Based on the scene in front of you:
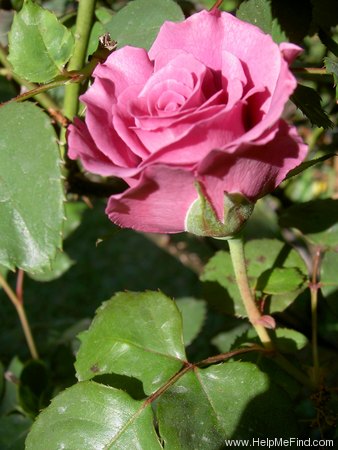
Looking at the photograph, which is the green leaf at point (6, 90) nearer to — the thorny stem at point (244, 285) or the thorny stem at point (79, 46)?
the thorny stem at point (79, 46)

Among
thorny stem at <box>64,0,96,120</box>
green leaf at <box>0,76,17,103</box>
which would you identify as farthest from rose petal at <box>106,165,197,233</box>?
green leaf at <box>0,76,17,103</box>

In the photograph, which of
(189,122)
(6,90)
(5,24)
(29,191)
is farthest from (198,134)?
(5,24)

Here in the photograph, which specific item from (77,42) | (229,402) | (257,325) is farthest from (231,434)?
(77,42)

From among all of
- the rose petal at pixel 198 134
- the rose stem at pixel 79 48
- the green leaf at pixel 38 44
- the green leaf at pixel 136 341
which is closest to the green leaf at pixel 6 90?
the rose stem at pixel 79 48

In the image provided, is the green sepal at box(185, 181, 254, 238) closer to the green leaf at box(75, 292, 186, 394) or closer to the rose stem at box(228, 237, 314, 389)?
the rose stem at box(228, 237, 314, 389)

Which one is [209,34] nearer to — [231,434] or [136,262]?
[231,434]

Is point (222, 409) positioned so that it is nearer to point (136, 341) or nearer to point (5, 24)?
point (136, 341)
